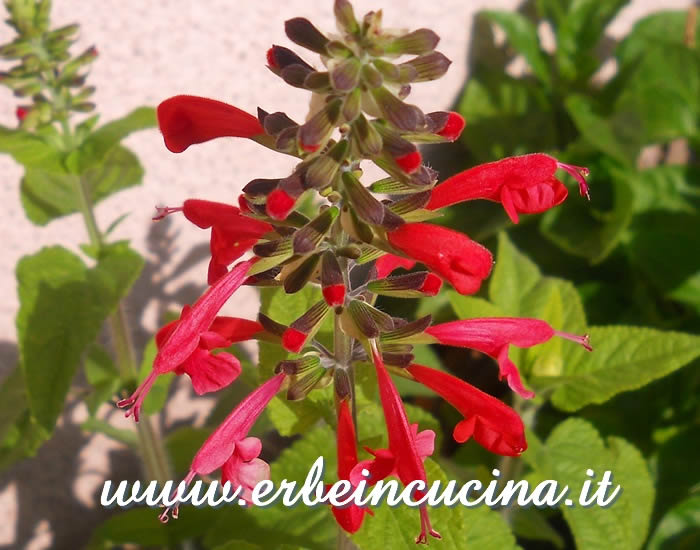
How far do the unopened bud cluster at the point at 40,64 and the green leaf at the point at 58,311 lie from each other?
16 cm

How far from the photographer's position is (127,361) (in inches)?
38.5

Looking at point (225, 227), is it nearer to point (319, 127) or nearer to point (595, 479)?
point (319, 127)

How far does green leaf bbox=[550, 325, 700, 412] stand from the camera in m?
0.80

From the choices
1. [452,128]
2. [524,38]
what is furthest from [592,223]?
[452,128]

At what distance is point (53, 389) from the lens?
0.80 m

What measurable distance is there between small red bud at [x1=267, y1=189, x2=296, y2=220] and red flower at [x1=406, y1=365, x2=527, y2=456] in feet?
0.63

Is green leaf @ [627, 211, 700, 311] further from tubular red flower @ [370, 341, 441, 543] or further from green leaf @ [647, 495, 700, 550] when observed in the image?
tubular red flower @ [370, 341, 441, 543]

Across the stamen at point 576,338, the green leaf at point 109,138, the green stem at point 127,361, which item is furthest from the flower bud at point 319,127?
the green stem at point 127,361

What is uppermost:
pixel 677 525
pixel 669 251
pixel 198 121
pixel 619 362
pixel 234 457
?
pixel 198 121

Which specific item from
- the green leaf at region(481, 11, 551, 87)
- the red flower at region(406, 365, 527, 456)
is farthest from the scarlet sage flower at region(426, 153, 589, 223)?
the green leaf at region(481, 11, 551, 87)

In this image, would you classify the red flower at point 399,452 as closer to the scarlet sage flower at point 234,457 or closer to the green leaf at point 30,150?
the scarlet sage flower at point 234,457

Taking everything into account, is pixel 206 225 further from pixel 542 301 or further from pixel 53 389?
pixel 542 301

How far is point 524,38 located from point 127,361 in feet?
3.18

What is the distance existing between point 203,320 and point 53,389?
1.08 feet
